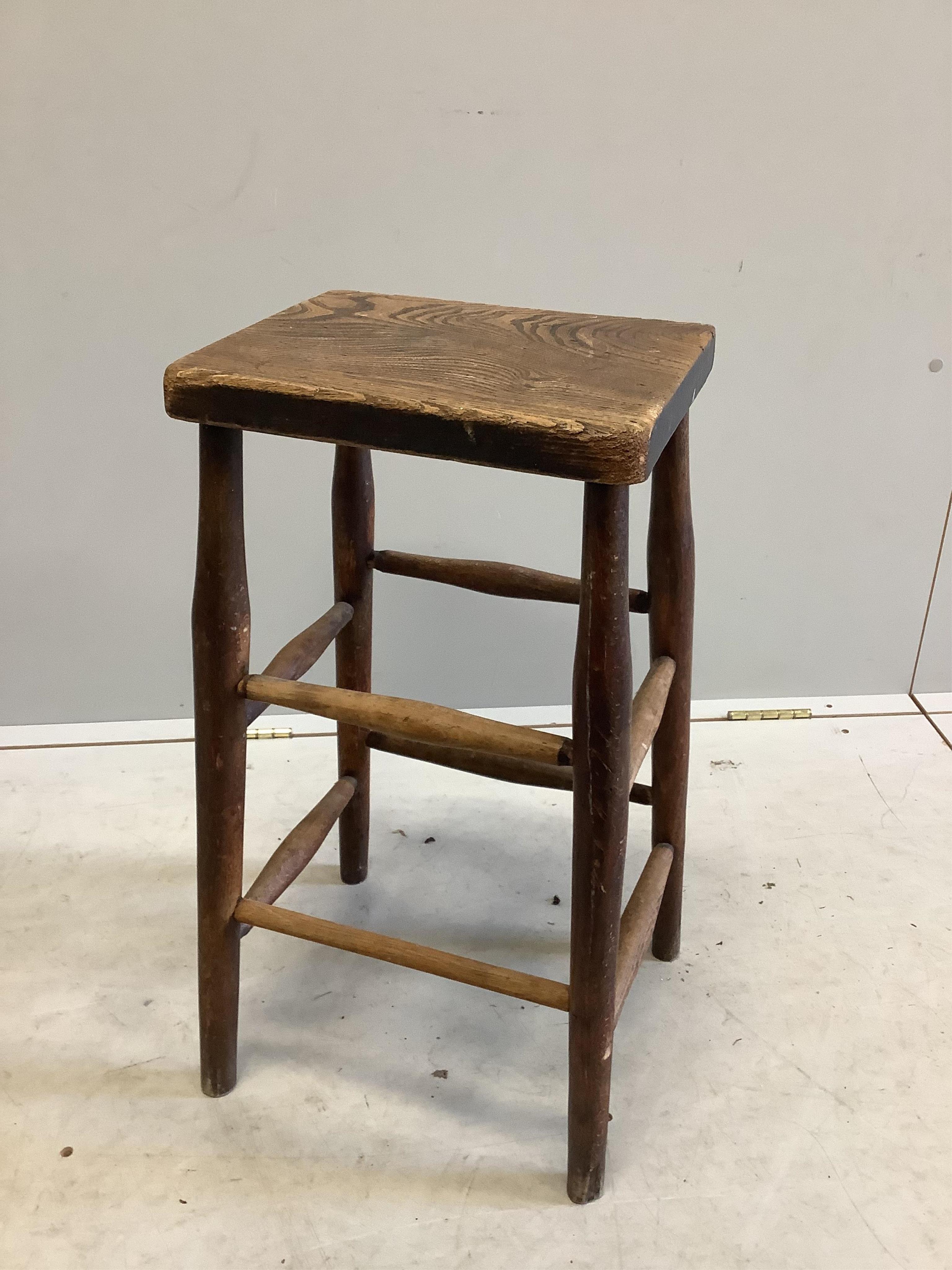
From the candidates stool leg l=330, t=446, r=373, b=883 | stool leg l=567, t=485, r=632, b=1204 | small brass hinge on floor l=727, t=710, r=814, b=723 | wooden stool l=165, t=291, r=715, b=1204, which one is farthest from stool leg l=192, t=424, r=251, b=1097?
small brass hinge on floor l=727, t=710, r=814, b=723

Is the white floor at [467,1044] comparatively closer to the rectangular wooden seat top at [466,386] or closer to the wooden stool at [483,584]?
the wooden stool at [483,584]

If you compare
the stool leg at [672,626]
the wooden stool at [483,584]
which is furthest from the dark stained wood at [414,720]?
the stool leg at [672,626]

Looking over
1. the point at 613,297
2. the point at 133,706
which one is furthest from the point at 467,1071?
the point at 613,297

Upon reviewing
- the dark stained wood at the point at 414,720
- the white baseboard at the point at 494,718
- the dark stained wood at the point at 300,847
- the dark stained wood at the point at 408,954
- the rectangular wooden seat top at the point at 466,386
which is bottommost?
the white baseboard at the point at 494,718

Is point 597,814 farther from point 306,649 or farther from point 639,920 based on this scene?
point 306,649

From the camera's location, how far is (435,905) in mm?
1507

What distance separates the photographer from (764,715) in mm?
1920

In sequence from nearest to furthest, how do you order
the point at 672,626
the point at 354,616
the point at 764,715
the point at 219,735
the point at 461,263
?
the point at 219,735 → the point at 672,626 → the point at 354,616 → the point at 461,263 → the point at 764,715

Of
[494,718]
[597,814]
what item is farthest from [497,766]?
[494,718]

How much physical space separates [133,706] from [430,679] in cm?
48

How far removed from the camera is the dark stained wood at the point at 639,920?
112 centimetres

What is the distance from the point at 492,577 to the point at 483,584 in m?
0.02

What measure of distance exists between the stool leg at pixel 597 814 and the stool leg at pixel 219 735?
1.06 ft

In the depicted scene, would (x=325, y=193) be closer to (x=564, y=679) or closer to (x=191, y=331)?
(x=191, y=331)
